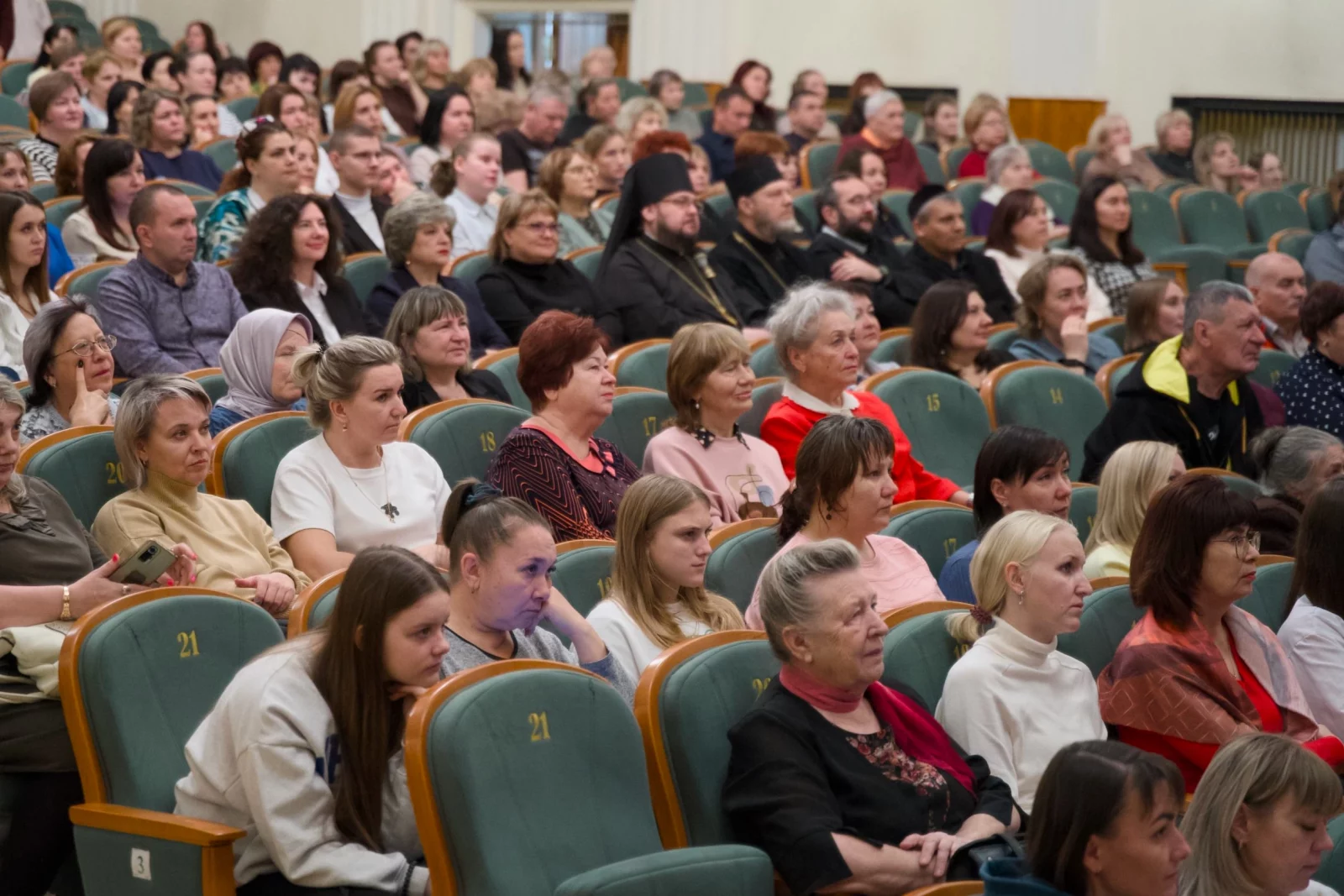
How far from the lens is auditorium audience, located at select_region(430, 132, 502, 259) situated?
618 centimetres

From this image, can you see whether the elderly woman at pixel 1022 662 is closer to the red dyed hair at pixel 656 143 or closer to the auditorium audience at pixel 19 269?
the auditorium audience at pixel 19 269

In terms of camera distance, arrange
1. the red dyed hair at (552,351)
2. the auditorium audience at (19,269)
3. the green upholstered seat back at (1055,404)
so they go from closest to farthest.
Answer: the red dyed hair at (552,351)
the auditorium audience at (19,269)
the green upholstered seat back at (1055,404)

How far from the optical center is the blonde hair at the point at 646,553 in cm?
277

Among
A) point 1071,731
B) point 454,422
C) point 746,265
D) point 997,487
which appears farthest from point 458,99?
point 1071,731

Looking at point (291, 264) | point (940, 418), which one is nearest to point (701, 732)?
point (940, 418)

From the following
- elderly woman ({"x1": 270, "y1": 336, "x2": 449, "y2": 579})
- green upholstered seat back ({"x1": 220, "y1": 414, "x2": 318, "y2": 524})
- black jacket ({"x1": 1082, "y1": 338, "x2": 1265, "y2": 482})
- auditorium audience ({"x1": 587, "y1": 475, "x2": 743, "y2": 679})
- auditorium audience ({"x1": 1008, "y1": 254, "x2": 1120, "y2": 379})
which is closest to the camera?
auditorium audience ({"x1": 587, "y1": 475, "x2": 743, "y2": 679})

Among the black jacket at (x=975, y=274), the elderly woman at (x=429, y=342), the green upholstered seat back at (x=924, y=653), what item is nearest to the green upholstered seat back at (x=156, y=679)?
the green upholstered seat back at (x=924, y=653)

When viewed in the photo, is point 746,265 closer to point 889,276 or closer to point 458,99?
point 889,276

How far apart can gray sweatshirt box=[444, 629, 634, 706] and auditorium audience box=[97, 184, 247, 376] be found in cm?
191

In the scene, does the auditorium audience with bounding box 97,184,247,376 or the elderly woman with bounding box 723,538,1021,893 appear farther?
the auditorium audience with bounding box 97,184,247,376

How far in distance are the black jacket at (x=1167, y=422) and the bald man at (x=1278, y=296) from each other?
1324 mm

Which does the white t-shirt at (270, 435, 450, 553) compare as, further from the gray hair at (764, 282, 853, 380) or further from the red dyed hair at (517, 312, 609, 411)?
the gray hair at (764, 282, 853, 380)

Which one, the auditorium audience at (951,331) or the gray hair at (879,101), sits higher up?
the gray hair at (879,101)

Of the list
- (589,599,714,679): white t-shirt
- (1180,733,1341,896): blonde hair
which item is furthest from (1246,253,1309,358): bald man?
(1180,733,1341,896): blonde hair
